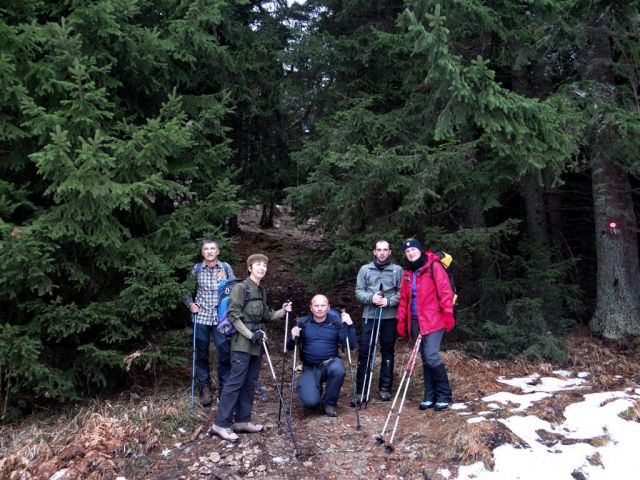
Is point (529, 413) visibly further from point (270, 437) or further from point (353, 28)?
point (353, 28)

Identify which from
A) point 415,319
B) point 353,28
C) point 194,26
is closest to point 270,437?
point 415,319

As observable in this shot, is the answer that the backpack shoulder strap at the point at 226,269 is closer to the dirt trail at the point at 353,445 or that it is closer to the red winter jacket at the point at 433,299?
the dirt trail at the point at 353,445

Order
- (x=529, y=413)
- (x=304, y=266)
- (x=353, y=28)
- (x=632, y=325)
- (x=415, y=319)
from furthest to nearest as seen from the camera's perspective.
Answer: (x=353, y=28)
(x=304, y=266)
(x=632, y=325)
(x=415, y=319)
(x=529, y=413)

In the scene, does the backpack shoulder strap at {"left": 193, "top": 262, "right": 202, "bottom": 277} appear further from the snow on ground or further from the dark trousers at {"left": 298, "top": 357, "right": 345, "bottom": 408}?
the snow on ground

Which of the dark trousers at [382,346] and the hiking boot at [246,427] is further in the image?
the dark trousers at [382,346]

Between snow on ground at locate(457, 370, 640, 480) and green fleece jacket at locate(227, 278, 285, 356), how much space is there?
2566 millimetres

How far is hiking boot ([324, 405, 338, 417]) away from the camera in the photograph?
244 inches

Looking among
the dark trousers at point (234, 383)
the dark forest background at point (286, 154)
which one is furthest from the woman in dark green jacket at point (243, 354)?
the dark forest background at point (286, 154)

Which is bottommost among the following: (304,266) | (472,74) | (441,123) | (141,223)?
(304,266)

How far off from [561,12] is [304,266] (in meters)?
5.81

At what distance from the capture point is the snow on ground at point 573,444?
459 cm

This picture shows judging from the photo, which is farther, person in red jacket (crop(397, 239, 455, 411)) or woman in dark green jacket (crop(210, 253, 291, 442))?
person in red jacket (crop(397, 239, 455, 411))

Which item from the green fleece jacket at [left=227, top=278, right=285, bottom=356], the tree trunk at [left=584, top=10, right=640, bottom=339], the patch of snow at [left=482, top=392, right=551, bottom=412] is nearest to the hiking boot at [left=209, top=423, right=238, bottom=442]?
the green fleece jacket at [left=227, top=278, right=285, bottom=356]

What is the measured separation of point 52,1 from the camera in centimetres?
668
